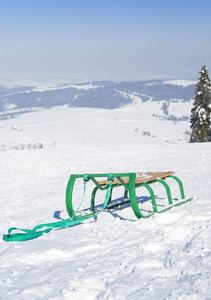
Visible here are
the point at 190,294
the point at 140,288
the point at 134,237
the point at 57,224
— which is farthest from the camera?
the point at 57,224

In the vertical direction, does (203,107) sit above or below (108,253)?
above

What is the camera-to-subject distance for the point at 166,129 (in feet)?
573

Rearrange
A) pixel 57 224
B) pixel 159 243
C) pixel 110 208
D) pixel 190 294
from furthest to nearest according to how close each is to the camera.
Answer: pixel 110 208 < pixel 57 224 < pixel 159 243 < pixel 190 294

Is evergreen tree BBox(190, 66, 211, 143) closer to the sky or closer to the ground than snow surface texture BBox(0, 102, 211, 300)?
closer to the sky

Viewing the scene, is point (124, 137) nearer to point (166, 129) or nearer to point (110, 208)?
point (166, 129)

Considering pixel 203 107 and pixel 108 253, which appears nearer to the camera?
pixel 108 253

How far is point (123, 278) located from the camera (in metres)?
3.70

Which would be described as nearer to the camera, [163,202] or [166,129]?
[163,202]

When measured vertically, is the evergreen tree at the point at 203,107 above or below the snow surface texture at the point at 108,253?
above

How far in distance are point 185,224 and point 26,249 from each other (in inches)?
97.7

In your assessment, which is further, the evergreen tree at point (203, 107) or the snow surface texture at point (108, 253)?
the evergreen tree at point (203, 107)

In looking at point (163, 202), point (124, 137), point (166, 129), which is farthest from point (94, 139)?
point (163, 202)

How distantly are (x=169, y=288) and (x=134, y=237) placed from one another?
168 cm

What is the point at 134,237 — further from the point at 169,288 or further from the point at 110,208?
the point at 110,208
